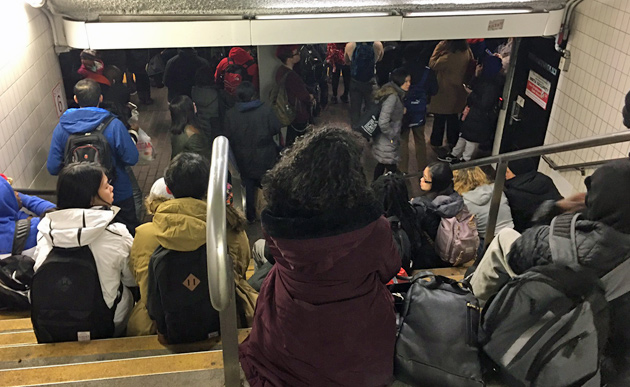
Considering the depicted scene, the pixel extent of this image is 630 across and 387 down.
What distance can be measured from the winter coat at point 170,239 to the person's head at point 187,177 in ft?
0.32

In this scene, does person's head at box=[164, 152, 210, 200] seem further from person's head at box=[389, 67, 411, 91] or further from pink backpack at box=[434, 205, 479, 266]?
person's head at box=[389, 67, 411, 91]

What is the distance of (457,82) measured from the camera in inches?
246

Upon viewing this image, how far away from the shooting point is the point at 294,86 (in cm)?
558

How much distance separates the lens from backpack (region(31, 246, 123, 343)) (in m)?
2.43

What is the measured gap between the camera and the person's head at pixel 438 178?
12.0 ft

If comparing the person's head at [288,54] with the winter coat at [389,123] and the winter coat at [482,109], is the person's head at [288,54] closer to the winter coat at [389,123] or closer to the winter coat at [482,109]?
the winter coat at [389,123]

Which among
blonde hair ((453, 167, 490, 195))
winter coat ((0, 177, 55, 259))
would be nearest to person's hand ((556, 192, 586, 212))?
blonde hair ((453, 167, 490, 195))

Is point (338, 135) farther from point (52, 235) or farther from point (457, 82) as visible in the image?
point (457, 82)

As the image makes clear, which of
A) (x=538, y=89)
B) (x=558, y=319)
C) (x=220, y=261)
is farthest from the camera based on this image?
(x=538, y=89)

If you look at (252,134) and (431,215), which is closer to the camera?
(431,215)

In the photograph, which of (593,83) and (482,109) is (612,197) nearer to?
(593,83)

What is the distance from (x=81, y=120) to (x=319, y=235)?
302 cm

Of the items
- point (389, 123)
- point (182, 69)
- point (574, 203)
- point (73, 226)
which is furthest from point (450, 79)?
point (73, 226)

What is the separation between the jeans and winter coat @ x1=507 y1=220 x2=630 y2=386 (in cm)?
484
